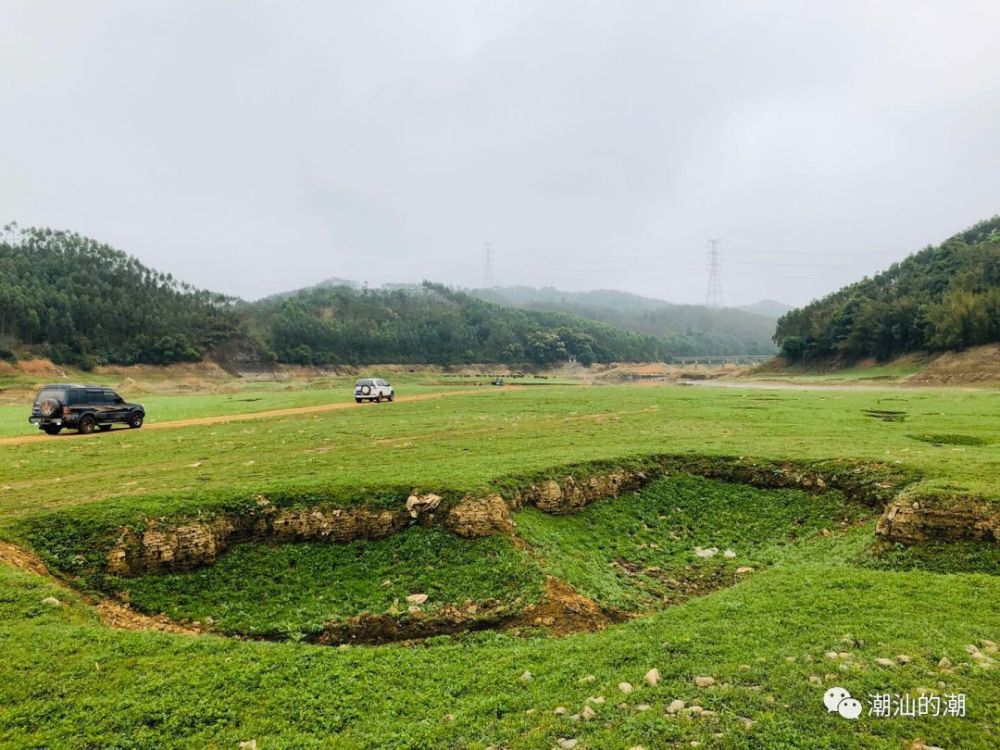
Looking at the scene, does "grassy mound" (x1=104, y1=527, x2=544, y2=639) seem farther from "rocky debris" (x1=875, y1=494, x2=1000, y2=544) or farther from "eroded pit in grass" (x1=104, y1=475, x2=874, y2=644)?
"rocky debris" (x1=875, y1=494, x2=1000, y2=544)

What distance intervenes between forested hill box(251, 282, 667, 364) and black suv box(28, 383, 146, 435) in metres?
101

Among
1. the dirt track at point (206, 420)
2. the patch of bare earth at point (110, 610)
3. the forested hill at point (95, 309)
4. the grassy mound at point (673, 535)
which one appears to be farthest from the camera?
the forested hill at point (95, 309)

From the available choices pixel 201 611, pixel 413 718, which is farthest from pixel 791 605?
pixel 201 611

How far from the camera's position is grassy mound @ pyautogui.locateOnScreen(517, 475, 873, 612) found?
39.1ft

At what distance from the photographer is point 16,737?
20.4 ft

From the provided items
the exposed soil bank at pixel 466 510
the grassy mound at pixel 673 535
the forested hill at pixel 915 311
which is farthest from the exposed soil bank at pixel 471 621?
the forested hill at pixel 915 311

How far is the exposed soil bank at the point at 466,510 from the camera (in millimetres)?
11648

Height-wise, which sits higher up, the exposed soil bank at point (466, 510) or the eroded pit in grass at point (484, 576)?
the exposed soil bank at point (466, 510)

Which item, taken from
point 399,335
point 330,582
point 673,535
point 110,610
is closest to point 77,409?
point 110,610

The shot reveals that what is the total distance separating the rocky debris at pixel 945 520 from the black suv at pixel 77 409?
3317 cm

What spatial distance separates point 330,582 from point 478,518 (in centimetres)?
346

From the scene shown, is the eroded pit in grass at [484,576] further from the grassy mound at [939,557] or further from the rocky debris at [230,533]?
the grassy mound at [939,557]

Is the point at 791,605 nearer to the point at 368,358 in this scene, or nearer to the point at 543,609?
the point at 543,609

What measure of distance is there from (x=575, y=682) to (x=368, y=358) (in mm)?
144098
